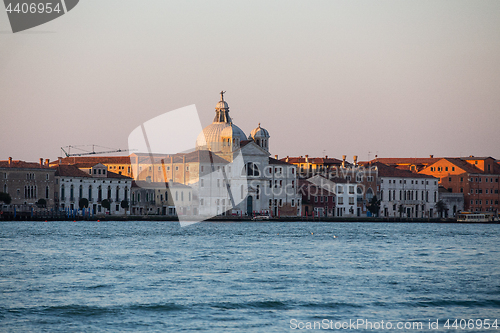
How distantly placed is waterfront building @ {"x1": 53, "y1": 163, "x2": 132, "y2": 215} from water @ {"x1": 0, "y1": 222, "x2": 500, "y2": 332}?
28869 mm

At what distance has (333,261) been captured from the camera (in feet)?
84.7

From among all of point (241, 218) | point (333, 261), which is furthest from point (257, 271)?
point (241, 218)

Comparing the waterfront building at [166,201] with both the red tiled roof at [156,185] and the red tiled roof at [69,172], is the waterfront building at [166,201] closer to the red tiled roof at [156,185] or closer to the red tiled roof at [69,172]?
the red tiled roof at [156,185]

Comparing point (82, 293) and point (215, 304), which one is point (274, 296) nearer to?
point (215, 304)

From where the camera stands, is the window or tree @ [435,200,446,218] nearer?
the window

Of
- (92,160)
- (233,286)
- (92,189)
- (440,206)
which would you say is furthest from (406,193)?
(233,286)

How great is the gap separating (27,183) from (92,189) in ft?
20.1

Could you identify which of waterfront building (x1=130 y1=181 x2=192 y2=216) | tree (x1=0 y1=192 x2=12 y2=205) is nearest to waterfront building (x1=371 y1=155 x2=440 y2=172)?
waterfront building (x1=130 y1=181 x2=192 y2=216)

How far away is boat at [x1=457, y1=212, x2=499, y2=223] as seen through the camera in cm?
6829

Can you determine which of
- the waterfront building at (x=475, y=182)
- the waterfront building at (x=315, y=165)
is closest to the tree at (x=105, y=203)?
the waterfront building at (x=315, y=165)

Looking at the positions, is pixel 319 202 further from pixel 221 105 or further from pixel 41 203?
pixel 41 203

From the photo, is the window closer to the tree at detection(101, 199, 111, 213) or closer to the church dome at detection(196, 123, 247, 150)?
the church dome at detection(196, 123, 247, 150)

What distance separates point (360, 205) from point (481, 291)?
52075 mm

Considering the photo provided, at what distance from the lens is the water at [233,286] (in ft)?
49.9
